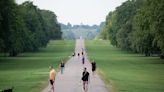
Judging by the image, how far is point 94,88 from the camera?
38188mm

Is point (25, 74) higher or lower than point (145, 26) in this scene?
lower

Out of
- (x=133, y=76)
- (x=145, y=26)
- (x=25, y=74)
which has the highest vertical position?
(x=145, y=26)

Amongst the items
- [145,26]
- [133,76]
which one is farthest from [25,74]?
[145,26]

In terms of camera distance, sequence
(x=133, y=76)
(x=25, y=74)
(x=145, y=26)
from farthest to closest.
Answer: (x=145, y=26)
(x=25, y=74)
(x=133, y=76)

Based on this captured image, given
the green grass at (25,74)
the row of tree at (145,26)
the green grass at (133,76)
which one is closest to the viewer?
the green grass at (133,76)

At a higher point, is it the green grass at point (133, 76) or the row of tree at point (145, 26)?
the row of tree at point (145, 26)

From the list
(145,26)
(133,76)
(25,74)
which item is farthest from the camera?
(145,26)

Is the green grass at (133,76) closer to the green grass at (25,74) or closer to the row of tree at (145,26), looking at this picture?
the row of tree at (145,26)

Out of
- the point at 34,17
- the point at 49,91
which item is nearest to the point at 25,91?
the point at 49,91

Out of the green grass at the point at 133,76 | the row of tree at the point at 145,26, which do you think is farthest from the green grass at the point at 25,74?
the row of tree at the point at 145,26

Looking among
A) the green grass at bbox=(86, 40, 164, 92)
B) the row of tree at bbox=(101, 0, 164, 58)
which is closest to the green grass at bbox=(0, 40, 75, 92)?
the green grass at bbox=(86, 40, 164, 92)

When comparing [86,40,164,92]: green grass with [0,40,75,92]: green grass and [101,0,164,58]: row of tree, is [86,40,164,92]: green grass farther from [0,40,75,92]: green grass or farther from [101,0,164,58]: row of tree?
[0,40,75,92]: green grass

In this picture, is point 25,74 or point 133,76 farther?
point 25,74

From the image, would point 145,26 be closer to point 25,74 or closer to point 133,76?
point 133,76
